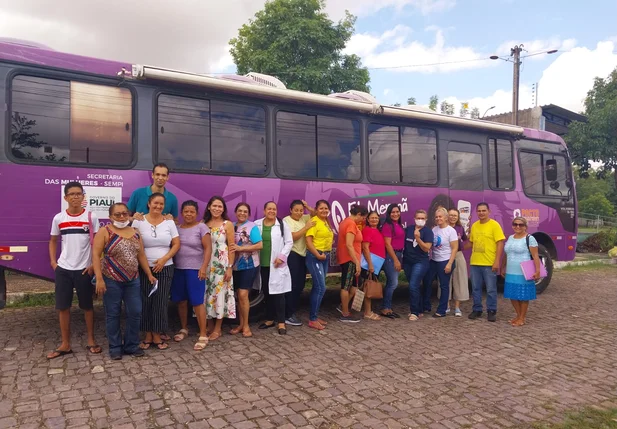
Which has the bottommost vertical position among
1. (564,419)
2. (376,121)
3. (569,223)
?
(564,419)

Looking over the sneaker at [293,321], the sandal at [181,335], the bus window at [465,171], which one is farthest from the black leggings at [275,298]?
the bus window at [465,171]

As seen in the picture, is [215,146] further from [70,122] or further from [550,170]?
[550,170]

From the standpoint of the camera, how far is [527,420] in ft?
11.4

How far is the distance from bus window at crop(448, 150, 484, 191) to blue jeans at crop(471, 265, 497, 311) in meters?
1.62

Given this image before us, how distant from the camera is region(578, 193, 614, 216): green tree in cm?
2342

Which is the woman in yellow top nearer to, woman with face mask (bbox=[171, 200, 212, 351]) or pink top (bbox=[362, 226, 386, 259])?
pink top (bbox=[362, 226, 386, 259])

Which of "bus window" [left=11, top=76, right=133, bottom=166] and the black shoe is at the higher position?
"bus window" [left=11, top=76, right=133, bottom=166]

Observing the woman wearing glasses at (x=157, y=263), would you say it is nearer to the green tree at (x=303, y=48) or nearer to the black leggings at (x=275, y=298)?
the black leggings at (x=275, y=298)

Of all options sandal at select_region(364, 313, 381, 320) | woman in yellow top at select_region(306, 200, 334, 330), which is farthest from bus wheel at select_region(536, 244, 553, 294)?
woman in yellow top at select_region(306, 200, 334, 330)

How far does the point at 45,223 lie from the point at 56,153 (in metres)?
0.76

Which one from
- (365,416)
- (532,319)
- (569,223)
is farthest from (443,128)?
(365,416)

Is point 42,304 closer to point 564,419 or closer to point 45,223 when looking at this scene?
point 45,223

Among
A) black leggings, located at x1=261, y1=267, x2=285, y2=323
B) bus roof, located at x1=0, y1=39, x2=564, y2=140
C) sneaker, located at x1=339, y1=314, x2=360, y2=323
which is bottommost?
sneaker, located at x1=339, y1=314, x2=360, y2=323

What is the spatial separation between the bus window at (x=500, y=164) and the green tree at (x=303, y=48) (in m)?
7.72
